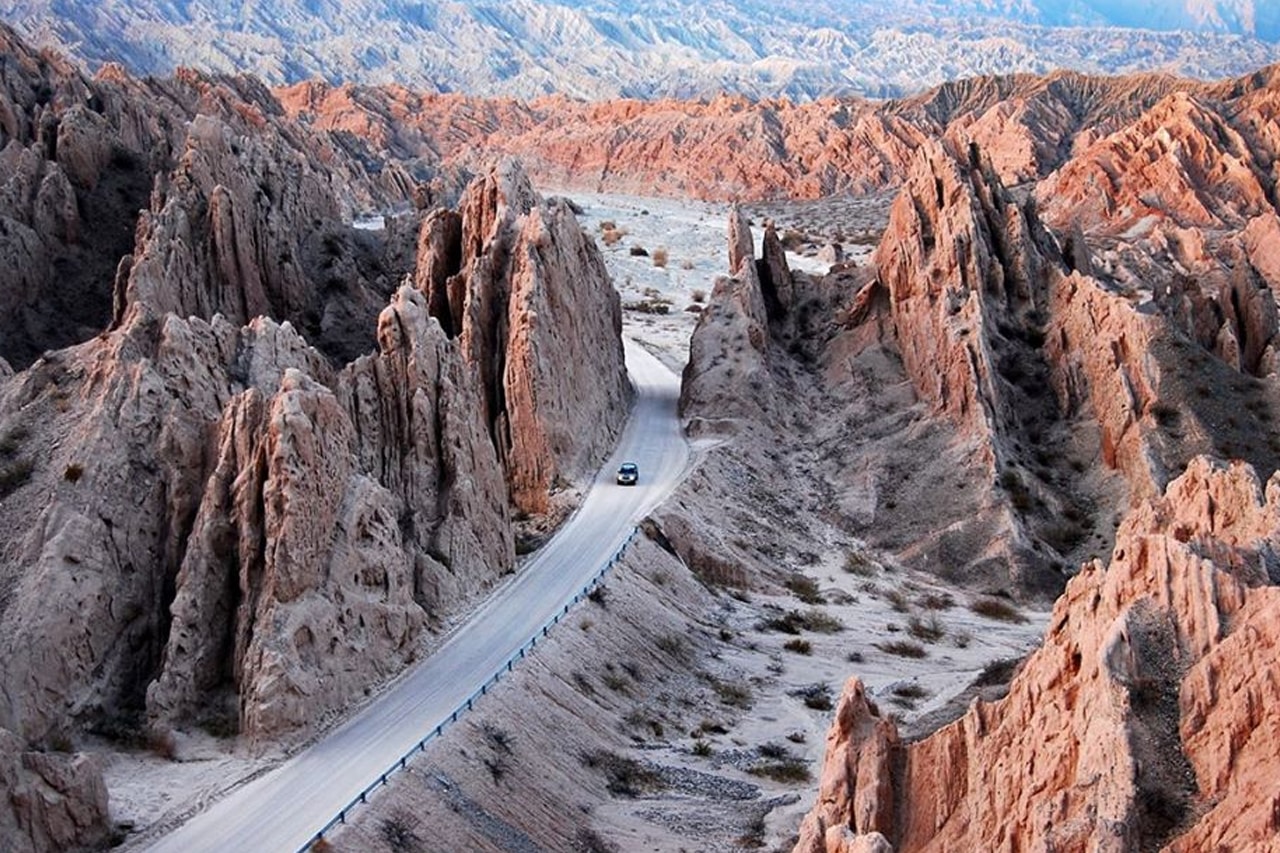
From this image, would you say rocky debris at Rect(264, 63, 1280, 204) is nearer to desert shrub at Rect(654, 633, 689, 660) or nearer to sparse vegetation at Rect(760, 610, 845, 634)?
sparse vegetation at Rect(760, 610, 845, 634)

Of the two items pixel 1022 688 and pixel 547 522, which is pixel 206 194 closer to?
pixel 547 522

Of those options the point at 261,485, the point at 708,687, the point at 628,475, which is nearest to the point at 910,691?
the point at 708,687

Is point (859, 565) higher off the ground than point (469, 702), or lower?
lower

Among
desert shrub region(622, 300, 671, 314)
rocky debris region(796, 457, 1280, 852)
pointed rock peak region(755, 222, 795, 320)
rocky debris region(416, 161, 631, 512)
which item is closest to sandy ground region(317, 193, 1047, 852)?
rocky debris region(416, 161, 631, 512)

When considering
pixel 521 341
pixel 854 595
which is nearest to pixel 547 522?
pixel 521 341

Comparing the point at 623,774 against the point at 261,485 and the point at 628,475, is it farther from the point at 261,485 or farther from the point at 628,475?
the point at 628,475

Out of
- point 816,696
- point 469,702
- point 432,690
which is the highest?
point 469,702

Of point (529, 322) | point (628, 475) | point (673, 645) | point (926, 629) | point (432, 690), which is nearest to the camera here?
point (432, 690)

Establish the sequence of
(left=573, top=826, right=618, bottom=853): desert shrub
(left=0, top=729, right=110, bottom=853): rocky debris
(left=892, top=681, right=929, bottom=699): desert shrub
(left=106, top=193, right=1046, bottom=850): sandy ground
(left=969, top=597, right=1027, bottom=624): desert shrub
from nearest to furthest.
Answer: (left=0, top=729, right=110, bottom=853): rocky debris, (left=106, top=193, right=1046, bottom=850): sandy ground, (left=573, top=826, right=618, bottom=853): desert shrub, (left=892, top=681, right=929, bottom=699): desert shrub, (left=969, top=597, right=1027, bottom=624): desert shrub
